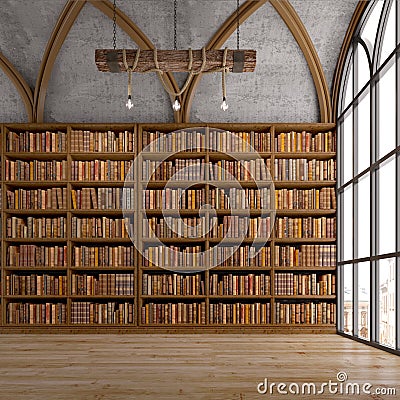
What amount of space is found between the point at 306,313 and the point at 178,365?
358 centimetres

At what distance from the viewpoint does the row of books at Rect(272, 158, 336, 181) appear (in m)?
9.34

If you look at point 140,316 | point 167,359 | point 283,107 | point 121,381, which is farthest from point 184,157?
point 121,381

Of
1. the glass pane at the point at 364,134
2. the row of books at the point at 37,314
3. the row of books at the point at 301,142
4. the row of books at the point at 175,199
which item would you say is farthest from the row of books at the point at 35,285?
the glass pane at the point at 364,134

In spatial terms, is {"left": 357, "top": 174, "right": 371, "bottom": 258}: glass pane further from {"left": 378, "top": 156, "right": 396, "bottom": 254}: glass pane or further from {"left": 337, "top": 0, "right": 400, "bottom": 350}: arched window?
{"left": 378, "top": 156, "right": 396, "bottom": 254}: glass pane

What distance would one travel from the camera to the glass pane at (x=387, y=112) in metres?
6.86

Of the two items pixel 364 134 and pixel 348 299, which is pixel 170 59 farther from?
pixel 348 299

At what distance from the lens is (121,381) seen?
5.16 m

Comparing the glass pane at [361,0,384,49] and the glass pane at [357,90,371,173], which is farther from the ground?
the glass pane at [361,0,384,49]

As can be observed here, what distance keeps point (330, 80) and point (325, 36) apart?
0.70m

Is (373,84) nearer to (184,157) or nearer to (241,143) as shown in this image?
(241,143)

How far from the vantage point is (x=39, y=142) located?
9344mm

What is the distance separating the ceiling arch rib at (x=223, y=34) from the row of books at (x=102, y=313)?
2.77 meters

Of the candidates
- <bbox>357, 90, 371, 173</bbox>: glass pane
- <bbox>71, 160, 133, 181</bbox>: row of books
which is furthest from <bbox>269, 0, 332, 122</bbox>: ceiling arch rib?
<bbox>71, 160, 133, 181</bbox>: row of books

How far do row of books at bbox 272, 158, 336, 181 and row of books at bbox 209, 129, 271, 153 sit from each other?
0.30 metres
